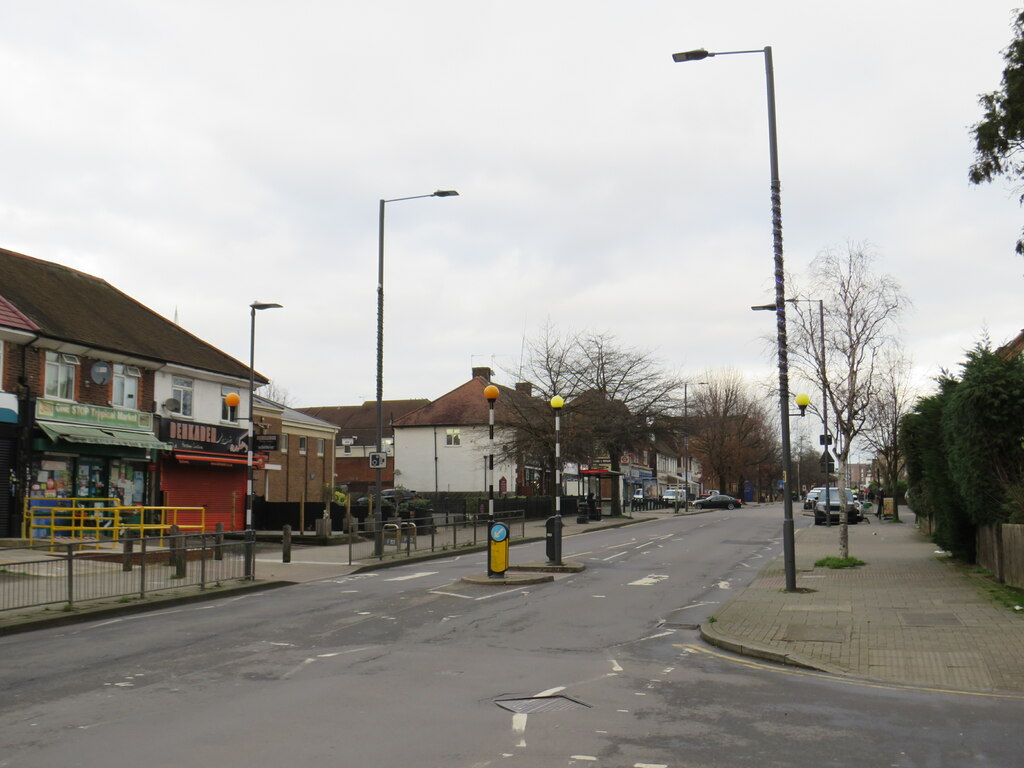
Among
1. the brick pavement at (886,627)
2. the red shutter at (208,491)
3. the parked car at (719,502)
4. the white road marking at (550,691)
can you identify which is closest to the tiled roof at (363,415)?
the parked car at (719,502)

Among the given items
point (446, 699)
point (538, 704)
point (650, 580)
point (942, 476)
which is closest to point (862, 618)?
point (650, 580)

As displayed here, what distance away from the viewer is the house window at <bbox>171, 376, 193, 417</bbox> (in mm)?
35531

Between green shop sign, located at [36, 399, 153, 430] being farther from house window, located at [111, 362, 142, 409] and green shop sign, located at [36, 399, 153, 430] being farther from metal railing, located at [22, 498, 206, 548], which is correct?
metal railing, located at [22, 498, 206, 548]

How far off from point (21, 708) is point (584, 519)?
141ft

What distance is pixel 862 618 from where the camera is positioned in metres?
13.5

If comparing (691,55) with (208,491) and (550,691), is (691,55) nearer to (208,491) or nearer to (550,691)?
(550,691)

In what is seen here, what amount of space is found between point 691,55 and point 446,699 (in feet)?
37.6

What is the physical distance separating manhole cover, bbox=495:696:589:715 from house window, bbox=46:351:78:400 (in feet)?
83.0

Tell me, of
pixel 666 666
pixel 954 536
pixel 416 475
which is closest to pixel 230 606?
pixel 666 666

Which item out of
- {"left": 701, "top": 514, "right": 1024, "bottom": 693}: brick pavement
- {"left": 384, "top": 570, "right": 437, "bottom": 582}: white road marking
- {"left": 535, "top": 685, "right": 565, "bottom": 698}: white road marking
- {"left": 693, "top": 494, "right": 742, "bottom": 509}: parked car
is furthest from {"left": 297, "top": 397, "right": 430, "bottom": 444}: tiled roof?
{"left": 535, "top": 685, "right": 565, "bottom": 698}: white road marking

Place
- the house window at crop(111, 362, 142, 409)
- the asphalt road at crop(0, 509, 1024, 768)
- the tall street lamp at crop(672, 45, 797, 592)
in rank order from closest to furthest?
1. the asphalt road at crop(0, 509, 1024, 768)
2. the tall street lamp at crop(672, 45, 797, 592)
3. the house window at crop(111, 362, 142, 409)

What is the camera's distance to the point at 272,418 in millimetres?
49531

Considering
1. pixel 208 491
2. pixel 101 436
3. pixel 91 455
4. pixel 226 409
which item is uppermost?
pixel 226 409

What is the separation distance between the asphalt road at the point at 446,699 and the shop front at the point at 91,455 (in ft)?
52.7
